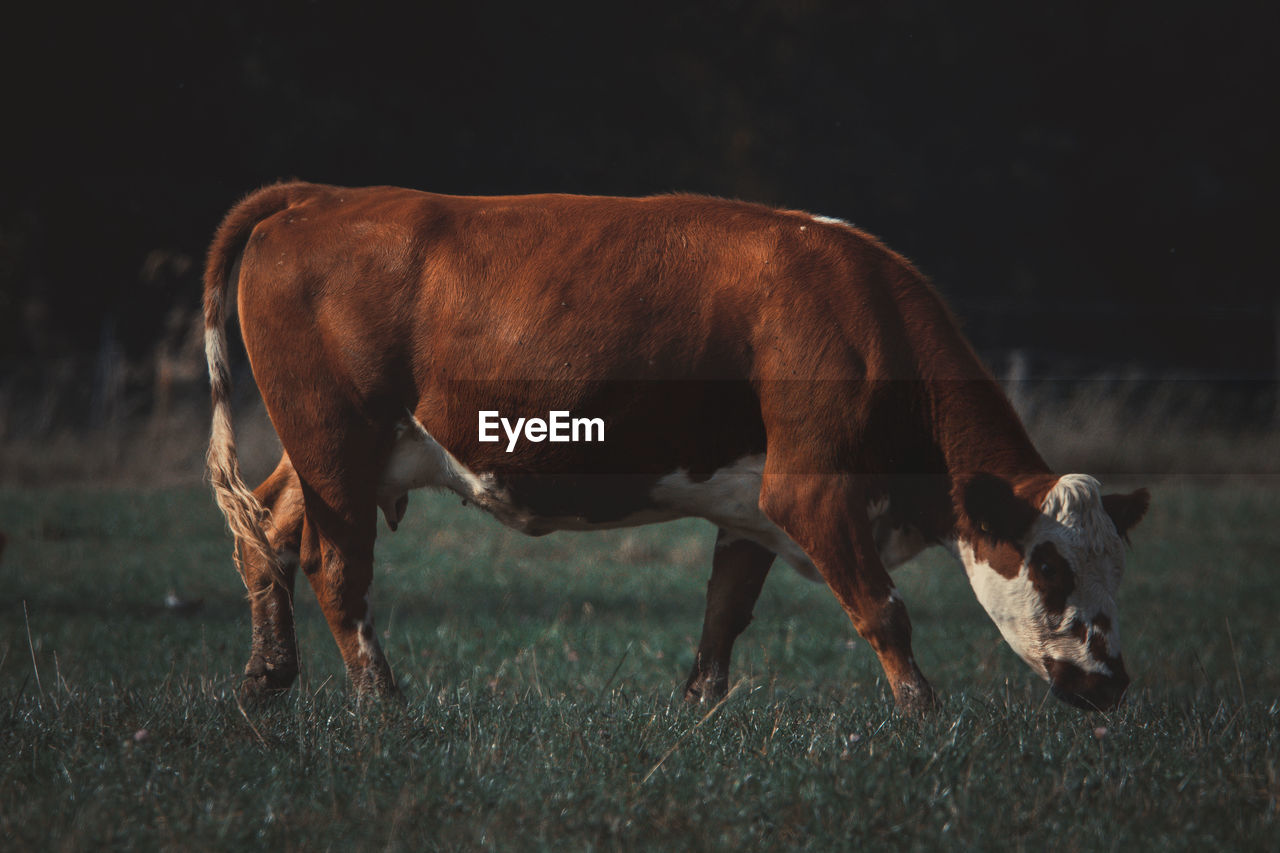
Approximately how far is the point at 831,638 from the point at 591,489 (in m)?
2.81

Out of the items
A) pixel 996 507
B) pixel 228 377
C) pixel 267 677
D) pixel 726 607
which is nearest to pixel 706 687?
pixel 726 607

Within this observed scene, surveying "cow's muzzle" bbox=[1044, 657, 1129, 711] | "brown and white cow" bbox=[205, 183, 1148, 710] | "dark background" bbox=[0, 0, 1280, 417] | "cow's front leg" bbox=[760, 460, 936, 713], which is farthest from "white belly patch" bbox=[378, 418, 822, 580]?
"dark background" bbox=[0, 0, 1280, 417]

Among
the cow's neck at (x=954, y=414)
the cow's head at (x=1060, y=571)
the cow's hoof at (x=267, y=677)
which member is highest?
the cow's neck at (x=954, y=414)

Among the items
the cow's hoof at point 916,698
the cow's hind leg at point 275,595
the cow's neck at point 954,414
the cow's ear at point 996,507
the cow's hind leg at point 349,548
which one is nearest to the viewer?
the cow's hoof at point 916,698

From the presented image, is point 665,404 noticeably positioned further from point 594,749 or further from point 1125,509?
point 1125,509

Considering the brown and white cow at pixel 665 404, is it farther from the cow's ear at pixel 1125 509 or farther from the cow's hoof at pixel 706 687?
the cow's hoof at pixel 706 687

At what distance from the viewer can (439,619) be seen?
6711 millimetres

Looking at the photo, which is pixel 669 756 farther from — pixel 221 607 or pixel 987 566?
pixel 221 607

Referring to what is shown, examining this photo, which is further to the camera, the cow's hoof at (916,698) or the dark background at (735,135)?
the dark background at (735,135)

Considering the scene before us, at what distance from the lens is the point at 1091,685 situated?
13.0ft

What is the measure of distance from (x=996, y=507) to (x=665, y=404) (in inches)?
45.2

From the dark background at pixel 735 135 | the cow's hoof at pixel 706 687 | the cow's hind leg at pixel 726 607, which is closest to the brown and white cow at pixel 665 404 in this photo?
the cow's hind leg at pixel 726 607

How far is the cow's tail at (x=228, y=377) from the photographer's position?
4.29 metres

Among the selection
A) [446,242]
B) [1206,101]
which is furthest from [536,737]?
[1206,101]
